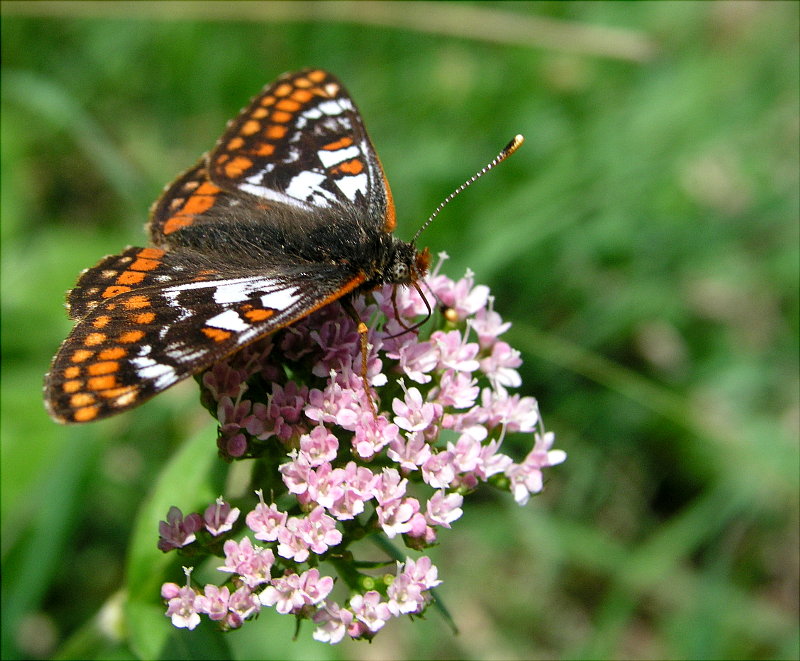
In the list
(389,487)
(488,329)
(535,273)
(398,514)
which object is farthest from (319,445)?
(535,273)

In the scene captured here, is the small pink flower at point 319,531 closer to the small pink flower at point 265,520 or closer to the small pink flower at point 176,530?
the small pink flower at point 265,520

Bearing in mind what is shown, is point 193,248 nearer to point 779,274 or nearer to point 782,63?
point 779,274

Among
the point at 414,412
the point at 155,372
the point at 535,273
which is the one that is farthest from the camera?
the point at 535,273

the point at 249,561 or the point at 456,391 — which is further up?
the point at 456,391

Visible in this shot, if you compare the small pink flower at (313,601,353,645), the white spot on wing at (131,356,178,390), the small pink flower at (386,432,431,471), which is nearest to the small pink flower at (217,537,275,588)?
the small pink flower at (313,601,353,645)

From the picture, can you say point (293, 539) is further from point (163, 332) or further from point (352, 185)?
point (352, 185)

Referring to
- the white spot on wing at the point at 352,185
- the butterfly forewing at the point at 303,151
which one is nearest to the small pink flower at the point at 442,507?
the butterfly forewing at the point at 303,151

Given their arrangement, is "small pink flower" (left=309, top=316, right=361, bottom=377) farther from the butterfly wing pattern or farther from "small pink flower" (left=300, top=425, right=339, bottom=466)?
"small pink flower" (left=300, top=425, right=339, bottom=466)
